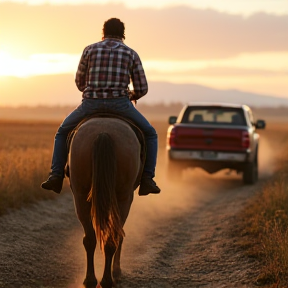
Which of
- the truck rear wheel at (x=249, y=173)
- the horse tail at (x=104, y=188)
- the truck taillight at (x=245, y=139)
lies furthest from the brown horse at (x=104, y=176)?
the truck rear wheel at (x=249, y=173)

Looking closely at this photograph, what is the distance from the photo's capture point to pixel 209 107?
16812mm

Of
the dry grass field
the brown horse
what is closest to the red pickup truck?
the dry grass field

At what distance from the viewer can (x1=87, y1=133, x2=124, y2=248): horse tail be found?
6535 mm

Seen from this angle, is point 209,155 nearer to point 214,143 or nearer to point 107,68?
point 214,143

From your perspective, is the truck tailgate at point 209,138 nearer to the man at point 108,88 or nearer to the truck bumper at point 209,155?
the truck bumper at point 209,155

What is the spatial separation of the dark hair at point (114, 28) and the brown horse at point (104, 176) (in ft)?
3.38

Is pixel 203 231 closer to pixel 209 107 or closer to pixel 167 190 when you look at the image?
pixel 167 190

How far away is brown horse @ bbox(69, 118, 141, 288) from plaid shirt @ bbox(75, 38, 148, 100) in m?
0.42

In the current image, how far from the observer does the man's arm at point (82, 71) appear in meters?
7.34

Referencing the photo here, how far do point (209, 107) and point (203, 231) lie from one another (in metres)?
6.53

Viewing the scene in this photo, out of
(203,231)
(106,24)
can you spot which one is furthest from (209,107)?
→ (106,24)

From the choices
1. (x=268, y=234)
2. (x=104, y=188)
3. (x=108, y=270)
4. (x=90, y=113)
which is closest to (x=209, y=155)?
(x=268, y=234)

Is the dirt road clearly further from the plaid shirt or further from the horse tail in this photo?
the plaid shirt

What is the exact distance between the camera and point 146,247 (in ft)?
30.8
